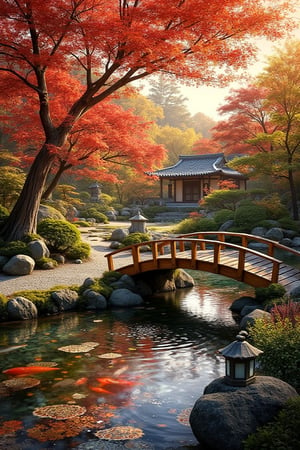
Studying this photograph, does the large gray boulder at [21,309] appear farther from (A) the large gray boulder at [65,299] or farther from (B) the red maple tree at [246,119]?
(B) the red maple tree at [246,119]

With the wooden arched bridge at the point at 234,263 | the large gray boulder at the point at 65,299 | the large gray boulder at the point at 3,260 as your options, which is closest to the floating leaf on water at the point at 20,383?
the large gray boulder at the point at 65,299

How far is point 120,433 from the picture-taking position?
499 centimetres

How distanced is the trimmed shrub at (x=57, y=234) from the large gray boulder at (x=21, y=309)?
4.93m

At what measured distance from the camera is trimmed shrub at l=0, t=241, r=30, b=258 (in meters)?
13.2

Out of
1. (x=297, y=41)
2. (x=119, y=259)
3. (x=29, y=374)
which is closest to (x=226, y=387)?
(x=29, y=374)

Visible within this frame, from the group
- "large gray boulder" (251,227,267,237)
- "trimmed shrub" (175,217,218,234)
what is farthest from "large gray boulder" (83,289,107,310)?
"trimmed shrub" (175,217,218,234)

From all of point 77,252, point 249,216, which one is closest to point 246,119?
point 249,216

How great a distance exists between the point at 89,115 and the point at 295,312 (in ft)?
40.7

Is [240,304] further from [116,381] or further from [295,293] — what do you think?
[116,381]

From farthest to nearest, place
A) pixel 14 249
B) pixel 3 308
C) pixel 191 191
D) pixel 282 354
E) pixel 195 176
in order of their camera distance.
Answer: pixel 191 191
pixel 195 176
pixel 14 249
pixel 3 308
pixel 282 354

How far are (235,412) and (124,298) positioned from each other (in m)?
6.87

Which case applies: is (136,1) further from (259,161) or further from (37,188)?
(259,161)

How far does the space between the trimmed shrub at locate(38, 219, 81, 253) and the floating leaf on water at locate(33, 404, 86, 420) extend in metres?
9.29

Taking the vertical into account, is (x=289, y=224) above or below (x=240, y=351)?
below
